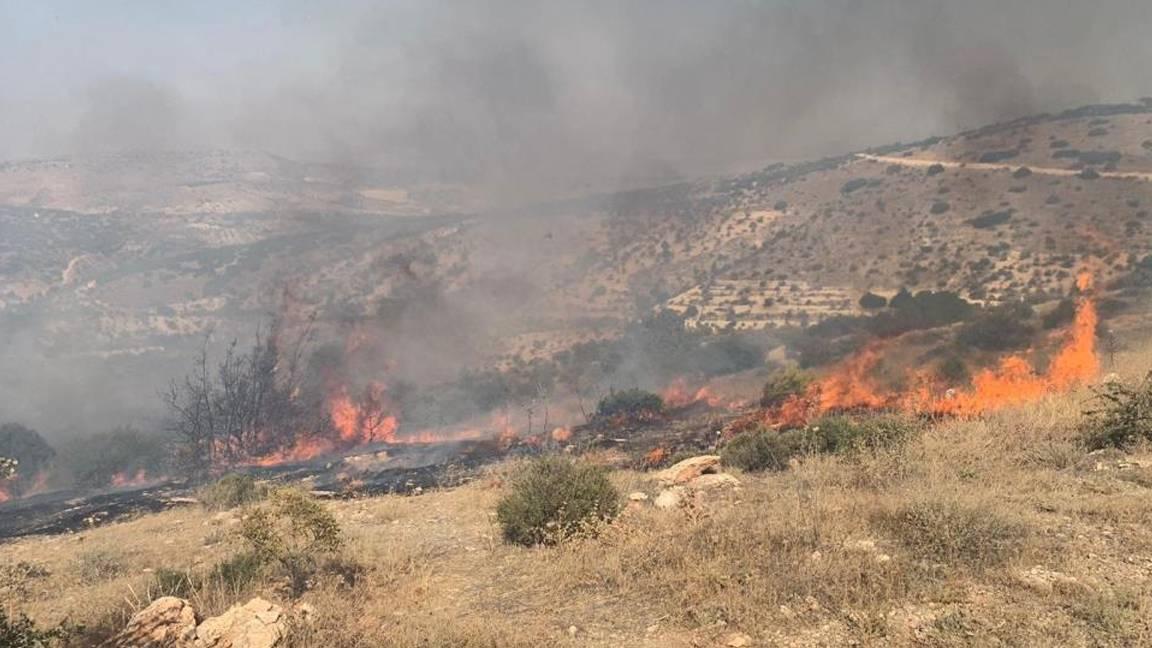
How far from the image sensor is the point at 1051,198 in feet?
171

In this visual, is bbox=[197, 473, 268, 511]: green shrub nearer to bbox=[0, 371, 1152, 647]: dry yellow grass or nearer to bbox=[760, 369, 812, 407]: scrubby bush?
bbox=[0, 371, 1152, 647]: dry yellow grass

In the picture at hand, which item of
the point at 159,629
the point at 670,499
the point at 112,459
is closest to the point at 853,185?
the point at 112,459

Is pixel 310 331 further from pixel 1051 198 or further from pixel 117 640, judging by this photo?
pixel 1051 198

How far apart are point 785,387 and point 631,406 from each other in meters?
7.62

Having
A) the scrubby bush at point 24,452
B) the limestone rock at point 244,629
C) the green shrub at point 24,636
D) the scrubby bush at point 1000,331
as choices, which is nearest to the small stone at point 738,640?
the limestone rock at point 244,629

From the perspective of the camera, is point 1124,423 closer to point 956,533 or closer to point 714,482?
point 956,533

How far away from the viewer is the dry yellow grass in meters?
6.32

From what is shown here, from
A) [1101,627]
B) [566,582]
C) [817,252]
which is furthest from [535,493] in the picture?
[817,252]

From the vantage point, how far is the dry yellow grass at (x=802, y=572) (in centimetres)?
632

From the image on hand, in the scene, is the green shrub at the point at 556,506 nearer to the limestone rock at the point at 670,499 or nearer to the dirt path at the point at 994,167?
the limestone rock at the point at 670,499

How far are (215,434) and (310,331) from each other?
19.1 metres

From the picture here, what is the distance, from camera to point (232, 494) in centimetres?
1908

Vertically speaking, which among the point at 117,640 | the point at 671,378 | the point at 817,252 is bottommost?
the point at 671,378

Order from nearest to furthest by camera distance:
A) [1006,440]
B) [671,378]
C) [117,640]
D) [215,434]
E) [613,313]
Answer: [117,640], [1006,440], [215,434], [671,378], [613,313]
